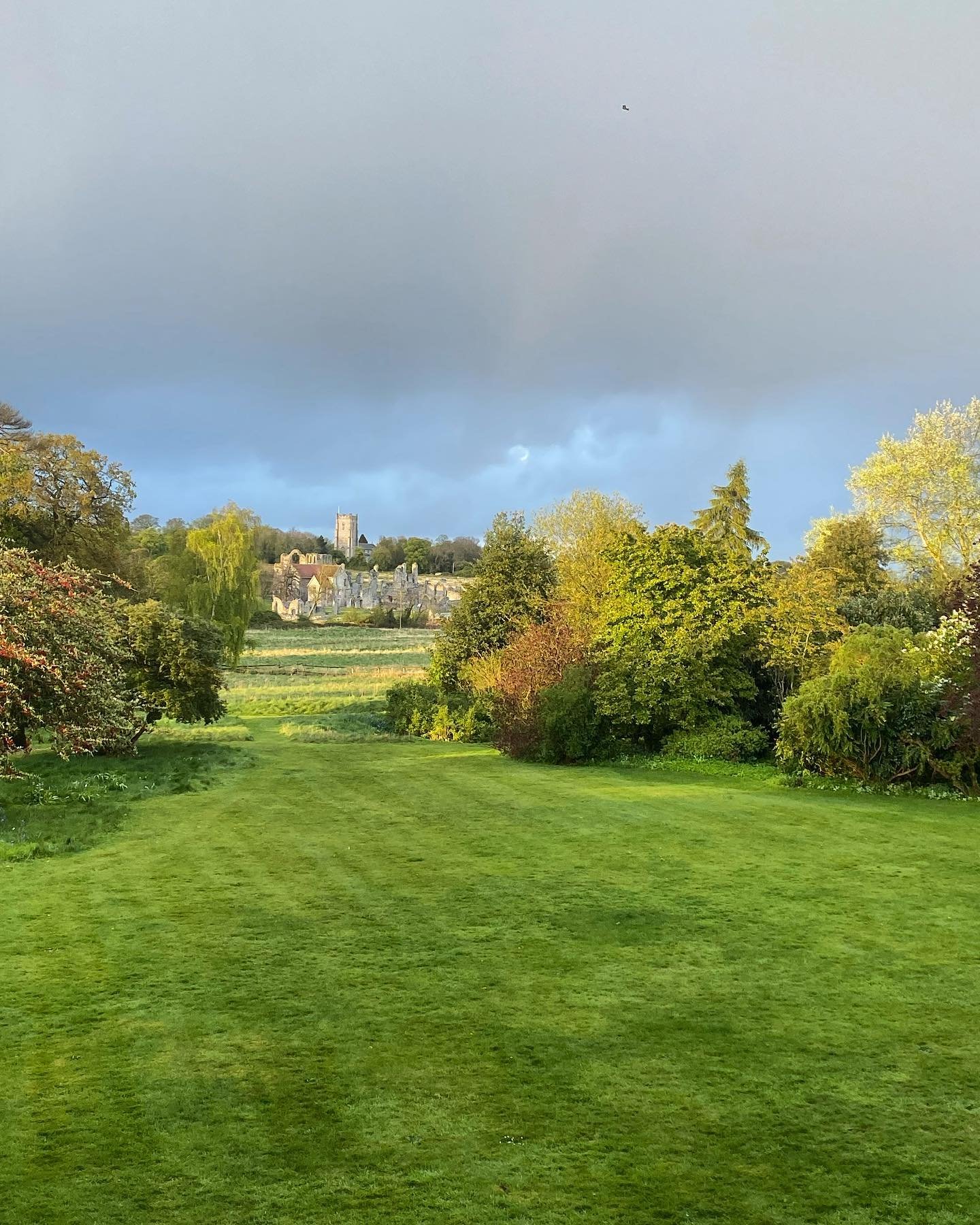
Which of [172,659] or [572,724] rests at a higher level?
[172,659]

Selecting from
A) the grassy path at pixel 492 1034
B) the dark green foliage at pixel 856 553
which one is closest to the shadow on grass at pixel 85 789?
the grassy path at pixel 492 1034

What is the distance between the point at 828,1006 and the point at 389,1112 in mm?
2934

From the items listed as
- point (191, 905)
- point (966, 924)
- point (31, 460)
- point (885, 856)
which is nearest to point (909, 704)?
point (885, 856)

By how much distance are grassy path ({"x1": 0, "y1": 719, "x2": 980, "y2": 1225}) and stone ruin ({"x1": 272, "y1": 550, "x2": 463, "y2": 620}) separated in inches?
3995

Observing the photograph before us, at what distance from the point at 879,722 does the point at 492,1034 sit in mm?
11439

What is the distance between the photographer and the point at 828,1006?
235 inches

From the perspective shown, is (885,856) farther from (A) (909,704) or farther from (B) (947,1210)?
(B) (947,1210)

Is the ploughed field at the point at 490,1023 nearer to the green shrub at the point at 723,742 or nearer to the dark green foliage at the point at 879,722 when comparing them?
the dark green foliage at the point at 879,722

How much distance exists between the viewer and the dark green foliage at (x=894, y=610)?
27.2 metres

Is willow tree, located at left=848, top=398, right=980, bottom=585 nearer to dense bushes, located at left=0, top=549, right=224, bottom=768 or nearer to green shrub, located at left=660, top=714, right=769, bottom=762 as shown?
green shrub, located at left=660, top=714, right=769, bottom=762

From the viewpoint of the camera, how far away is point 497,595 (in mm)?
28875

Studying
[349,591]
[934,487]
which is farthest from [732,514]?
[349,591]

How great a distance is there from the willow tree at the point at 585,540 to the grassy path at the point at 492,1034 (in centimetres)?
1330

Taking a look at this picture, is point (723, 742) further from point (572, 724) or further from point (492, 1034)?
point (492, 1034)
